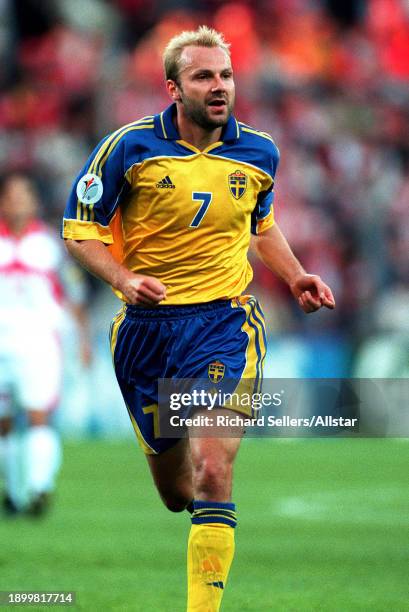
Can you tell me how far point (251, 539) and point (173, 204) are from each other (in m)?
3.31

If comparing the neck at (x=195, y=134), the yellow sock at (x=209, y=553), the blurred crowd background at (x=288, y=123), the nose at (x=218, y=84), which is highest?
the blurred crowd background at (x=288, y=123)

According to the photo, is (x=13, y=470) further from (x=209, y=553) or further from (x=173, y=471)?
(x=209, y=553)

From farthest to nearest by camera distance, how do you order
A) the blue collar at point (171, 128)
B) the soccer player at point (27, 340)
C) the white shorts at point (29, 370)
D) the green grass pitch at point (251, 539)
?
1. the white shorts at point (29, 370)
2. the soccer player at point (27, 340)
3. the green grass pitch at point (251, 539)
4. the blue collar at point (171, 128)

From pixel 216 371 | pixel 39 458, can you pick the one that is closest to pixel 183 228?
pixel 216 371

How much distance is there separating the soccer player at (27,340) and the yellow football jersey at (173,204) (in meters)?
3.71

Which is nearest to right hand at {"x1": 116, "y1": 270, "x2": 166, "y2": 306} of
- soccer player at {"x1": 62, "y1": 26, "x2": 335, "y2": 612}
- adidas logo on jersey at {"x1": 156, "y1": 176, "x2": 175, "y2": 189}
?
soccer player at {"x1": 62, "y1": 26, "x2": 335, "y2": 612}

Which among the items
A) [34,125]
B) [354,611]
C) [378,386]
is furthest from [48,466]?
[34,125]

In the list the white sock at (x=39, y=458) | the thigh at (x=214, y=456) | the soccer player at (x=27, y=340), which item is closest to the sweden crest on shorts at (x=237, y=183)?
the thigh at (x=214, y=456)

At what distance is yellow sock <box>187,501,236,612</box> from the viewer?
194 inches

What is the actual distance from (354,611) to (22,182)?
14.9 feet

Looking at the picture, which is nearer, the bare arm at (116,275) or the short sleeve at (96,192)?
the bare arm at (116,275)

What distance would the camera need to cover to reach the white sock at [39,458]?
9102mm

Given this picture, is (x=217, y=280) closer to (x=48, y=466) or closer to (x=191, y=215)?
(x=191, y=215)

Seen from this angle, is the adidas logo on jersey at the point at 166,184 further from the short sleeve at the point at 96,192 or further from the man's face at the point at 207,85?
the man's face at the point at 207,85
